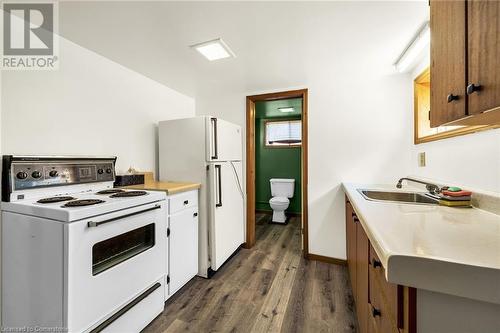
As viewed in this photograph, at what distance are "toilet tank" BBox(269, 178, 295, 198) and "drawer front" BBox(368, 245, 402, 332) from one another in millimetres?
3073

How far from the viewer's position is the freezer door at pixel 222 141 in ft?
6.89

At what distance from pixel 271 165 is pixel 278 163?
16 cm

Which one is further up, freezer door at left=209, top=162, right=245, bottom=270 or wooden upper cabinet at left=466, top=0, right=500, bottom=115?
wooden upper cabinet at left=466, top=0, right=500, bottom=115

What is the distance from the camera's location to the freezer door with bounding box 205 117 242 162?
210 centimetres

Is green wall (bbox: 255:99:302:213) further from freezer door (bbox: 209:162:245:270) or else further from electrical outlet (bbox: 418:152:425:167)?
electrical outlet (bbox: 418:152:425:167)

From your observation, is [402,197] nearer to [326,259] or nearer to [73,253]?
[326,259]

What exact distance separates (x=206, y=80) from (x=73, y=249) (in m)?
2.07

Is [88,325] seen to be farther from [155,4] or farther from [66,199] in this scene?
[155,4]

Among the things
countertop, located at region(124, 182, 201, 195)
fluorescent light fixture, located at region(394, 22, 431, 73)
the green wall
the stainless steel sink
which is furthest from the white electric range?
the green wall

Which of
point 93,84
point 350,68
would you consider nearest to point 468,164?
point 350,68

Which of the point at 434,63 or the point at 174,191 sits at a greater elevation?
the point at 434,63

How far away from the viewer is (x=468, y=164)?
1.27 meters

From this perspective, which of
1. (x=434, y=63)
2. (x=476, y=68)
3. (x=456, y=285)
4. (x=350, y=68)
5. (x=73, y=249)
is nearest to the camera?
(x=456, y=285)
